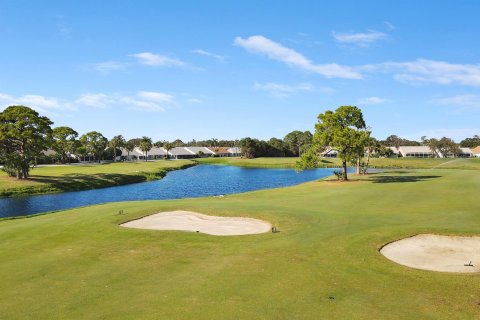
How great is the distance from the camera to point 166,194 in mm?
67938

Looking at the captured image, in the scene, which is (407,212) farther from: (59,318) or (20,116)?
(20,116)

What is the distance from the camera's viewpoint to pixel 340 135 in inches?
2222

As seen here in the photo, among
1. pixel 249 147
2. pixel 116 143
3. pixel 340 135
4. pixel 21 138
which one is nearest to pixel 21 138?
pixel 21 138

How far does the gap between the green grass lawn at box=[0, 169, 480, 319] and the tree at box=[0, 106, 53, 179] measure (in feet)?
181

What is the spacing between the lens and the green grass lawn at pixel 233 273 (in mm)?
12695

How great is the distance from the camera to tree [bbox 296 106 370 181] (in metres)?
56.6

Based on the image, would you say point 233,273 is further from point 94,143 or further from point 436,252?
point 94,143

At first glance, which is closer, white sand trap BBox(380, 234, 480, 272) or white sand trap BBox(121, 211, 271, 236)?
white sand trap BBox(380, 234, 480, 272)

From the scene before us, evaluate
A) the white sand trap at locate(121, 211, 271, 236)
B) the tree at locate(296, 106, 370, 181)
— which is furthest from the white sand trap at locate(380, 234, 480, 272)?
the tree at locate(296, 106, 370, 181)

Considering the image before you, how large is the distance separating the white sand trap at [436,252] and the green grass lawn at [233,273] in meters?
0.72

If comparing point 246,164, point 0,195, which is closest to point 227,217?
point 0,195

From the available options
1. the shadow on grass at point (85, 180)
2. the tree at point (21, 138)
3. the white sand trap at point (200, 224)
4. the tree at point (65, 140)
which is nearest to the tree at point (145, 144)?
the tree at point (65, 140)

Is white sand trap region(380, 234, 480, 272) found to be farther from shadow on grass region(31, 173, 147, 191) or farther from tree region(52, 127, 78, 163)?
tree region(52, 127, 78, 163)

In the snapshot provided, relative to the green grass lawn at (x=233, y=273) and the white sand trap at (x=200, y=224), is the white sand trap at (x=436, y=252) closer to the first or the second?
the green grass lawn at (x=233, y=273)
